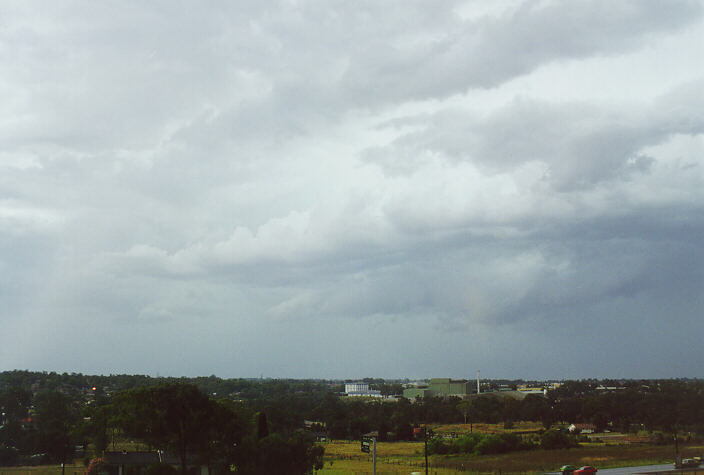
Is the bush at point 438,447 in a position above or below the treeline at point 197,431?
below

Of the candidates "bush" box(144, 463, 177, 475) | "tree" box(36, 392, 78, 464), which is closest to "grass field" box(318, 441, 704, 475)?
"bush" box(144, 463, 177, 475)

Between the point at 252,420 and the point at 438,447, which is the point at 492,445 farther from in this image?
the point at 252,420

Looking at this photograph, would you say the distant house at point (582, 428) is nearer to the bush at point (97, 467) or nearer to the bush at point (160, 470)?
the bush at point (97, 467)

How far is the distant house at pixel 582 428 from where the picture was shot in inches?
5212

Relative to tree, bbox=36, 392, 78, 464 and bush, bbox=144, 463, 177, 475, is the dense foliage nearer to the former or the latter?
tree, bbox=36, 392, 78, 464

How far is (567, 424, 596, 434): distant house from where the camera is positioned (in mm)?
132387

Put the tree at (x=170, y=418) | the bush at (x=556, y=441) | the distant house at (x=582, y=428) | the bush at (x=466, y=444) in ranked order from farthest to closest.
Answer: the distant house at (x=582, y=428) → the bush at (x=556, y=441) → the bush at (x=466, y=444) → the tree at (x=170, y=418)

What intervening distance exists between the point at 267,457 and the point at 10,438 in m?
53.1

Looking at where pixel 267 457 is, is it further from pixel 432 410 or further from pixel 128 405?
pixel 432 410

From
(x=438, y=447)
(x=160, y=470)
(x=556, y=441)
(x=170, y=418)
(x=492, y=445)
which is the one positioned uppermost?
(x=170, y=418)

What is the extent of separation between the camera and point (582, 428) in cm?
13912

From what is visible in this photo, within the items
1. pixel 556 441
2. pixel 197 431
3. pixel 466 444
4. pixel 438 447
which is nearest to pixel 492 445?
pixel 466 444

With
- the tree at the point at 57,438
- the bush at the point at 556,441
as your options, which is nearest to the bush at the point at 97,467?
the tree at the point at 57,438

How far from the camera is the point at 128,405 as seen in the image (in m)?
50.0
